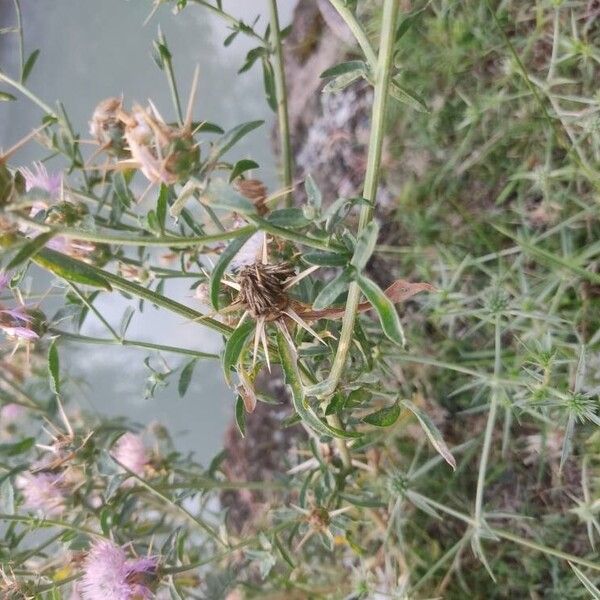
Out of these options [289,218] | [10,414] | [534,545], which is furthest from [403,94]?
[10,414]

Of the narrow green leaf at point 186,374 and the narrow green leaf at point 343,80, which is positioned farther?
the narrow green leaf at point 186,374

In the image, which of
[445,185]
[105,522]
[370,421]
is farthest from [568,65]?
[105,522]

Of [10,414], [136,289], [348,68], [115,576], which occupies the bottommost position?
[10,414]

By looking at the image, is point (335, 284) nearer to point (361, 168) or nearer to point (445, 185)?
point (445, 185)

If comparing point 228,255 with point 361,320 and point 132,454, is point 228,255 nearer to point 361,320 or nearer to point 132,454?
point 361,320

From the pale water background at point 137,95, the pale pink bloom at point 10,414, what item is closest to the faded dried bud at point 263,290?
the pale pink bloom at point 10,414

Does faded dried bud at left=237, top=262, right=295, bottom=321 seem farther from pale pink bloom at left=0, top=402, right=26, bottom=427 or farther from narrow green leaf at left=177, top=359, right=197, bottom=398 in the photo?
pale pink bloom at left=0, top=402, right=26, bottom=427

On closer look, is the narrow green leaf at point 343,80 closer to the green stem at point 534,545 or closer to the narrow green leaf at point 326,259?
the narrow green leaf at point 326,259

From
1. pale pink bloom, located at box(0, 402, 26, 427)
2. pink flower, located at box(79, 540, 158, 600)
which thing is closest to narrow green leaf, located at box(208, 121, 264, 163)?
pink flower, located at box(79, 540, 158, 600)
